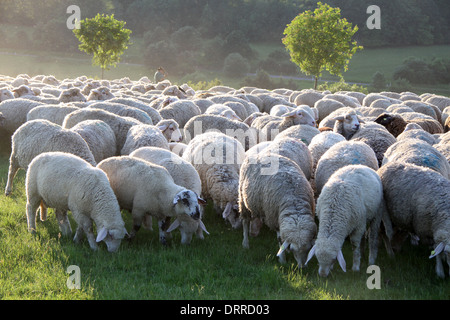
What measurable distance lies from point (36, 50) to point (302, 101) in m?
49.5

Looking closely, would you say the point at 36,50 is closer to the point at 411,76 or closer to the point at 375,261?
the point at 411,76

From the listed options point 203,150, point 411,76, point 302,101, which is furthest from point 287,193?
point 411,76

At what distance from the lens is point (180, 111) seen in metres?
12.4

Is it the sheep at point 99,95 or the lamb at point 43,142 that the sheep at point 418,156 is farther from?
the sheep at point 99,95

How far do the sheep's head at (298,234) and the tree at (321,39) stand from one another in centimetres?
2377

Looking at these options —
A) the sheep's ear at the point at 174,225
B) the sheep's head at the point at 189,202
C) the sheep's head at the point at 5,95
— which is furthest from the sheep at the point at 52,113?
the sheep's head at the point at 189,202

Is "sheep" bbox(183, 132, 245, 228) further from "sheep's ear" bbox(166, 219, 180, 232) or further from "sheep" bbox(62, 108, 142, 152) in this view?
"sheep" bbox(62, 108, 142, 152)

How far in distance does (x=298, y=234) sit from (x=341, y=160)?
6.46 feet

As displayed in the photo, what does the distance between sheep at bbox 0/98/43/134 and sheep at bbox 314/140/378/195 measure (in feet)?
26.1

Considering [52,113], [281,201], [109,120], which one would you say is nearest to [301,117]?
[109,120]

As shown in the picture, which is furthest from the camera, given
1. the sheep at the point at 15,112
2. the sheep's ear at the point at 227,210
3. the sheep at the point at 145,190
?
the sheep at the point at 15,112

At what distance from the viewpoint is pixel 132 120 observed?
9.82 metres

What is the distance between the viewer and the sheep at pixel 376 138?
27.1ft

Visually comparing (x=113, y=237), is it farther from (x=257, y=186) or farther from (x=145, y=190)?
(x=257, y=186)
